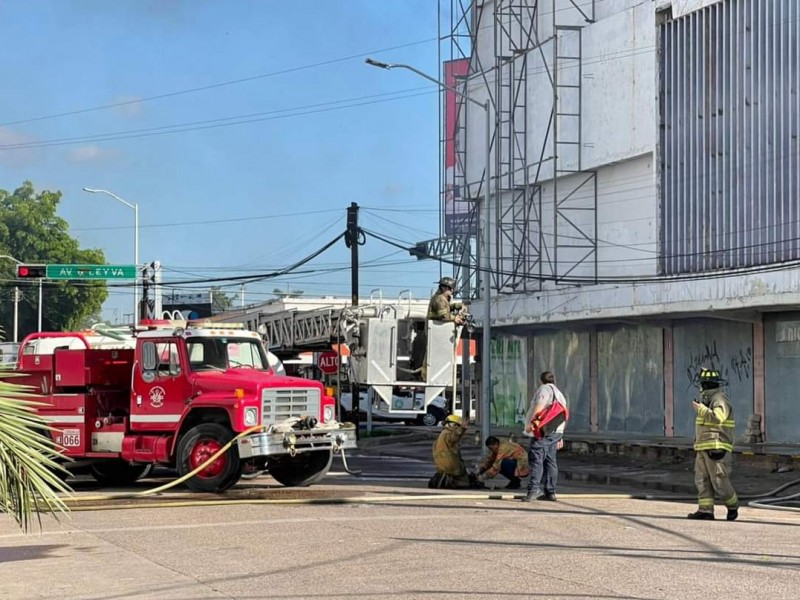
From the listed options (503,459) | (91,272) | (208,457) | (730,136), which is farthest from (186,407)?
(91,272)

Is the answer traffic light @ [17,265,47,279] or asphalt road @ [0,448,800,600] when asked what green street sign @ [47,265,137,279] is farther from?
asphalt road @ [0,448,800,600]

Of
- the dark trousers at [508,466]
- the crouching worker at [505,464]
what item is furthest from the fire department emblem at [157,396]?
the dark trousers at [508,466]

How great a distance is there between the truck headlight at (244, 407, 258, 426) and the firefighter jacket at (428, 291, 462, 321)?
4.66 meters

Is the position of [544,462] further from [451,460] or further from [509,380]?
[509,380]

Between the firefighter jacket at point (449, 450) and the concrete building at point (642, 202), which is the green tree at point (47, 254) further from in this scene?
the firefighter jacket at point (449, 450)

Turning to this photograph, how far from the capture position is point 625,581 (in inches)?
363

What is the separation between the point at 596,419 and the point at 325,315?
11115 millimetres

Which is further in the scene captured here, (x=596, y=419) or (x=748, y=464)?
(x=596, y=419)

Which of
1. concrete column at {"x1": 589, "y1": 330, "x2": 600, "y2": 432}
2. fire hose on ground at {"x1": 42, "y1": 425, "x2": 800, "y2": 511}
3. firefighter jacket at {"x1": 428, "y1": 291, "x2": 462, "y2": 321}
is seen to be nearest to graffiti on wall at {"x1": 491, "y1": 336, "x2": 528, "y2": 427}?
concrete column at {"x1": 589, "y1": 330, "x2": 600, "y2": 432}

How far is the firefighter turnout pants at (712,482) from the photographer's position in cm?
1396

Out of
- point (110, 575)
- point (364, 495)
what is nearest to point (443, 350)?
point (364, 495)

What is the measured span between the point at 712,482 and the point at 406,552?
4.88 m

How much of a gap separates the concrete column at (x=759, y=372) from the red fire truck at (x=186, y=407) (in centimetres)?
1329

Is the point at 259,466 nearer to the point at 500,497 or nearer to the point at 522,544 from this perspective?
the point at 500,497
